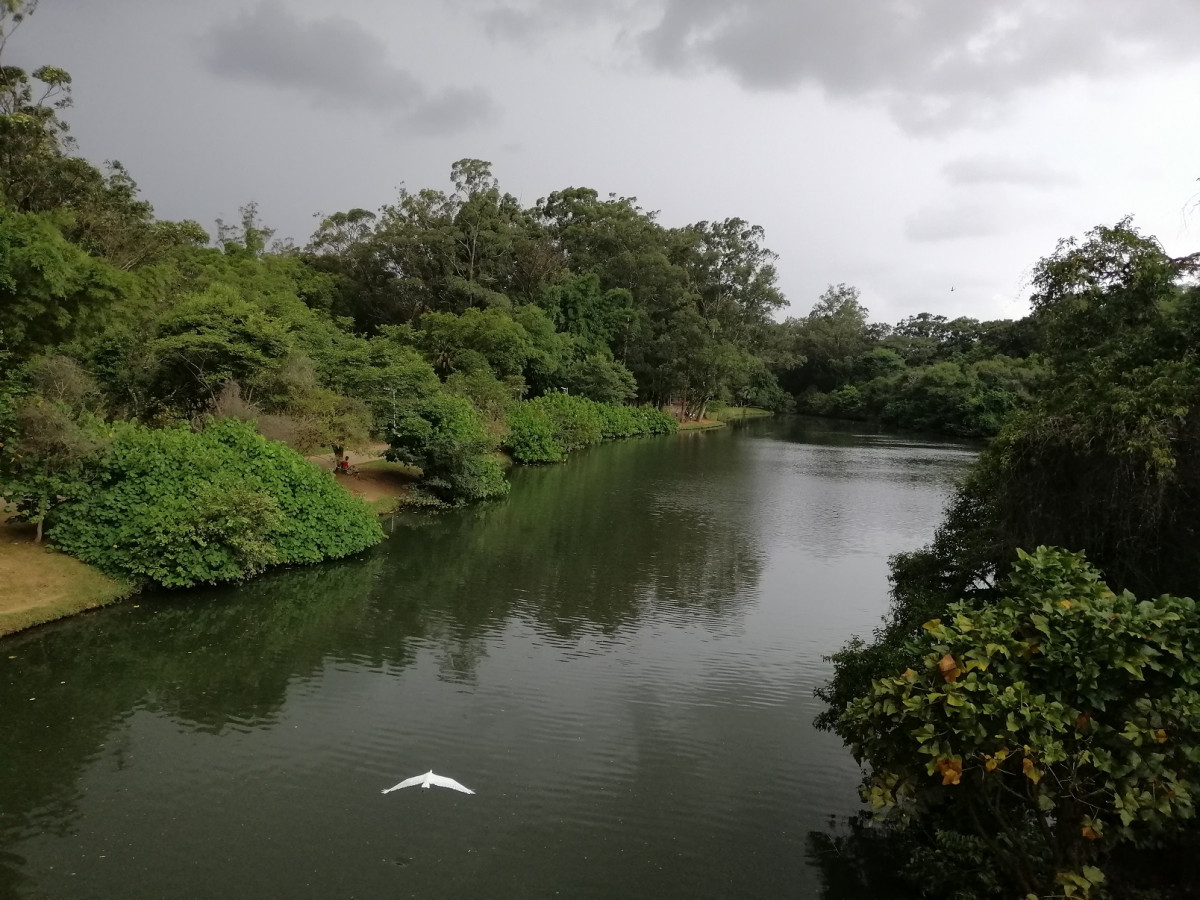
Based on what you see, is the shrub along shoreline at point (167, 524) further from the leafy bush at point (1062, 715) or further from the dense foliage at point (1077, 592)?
the leafy bush at point (1062, 715)

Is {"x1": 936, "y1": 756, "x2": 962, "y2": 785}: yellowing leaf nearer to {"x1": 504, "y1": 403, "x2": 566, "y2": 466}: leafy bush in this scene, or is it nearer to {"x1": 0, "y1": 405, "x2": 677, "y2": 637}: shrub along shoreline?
{"x1": 0, "y1": 405, "x2": 677, "y2": 637}: shrub along shoreline

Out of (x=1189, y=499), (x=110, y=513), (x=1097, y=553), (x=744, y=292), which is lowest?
(x=110, y=513)

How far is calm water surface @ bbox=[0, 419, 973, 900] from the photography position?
22.5 feet

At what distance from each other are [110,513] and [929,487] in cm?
2794

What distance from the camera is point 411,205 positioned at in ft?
170

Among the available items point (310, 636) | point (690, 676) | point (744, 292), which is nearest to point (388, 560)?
point (310, 636)

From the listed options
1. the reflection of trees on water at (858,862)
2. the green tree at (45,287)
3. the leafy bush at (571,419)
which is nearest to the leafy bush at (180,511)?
the green tree at (45,287)

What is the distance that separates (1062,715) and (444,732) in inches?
262

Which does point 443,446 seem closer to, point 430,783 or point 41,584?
point 41,584

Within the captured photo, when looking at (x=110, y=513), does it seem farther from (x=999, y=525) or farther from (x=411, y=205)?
(x=411, y=205)

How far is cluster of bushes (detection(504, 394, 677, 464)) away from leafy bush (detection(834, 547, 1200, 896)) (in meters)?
29.5

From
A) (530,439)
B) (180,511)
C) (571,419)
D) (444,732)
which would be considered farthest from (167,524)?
(571,419)

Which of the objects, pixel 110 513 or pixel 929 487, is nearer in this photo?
pixel 110 513

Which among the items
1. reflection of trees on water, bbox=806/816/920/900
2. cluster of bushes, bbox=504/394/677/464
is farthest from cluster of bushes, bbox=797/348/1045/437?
reflection of trees on water, bbox=806/816/920/900
